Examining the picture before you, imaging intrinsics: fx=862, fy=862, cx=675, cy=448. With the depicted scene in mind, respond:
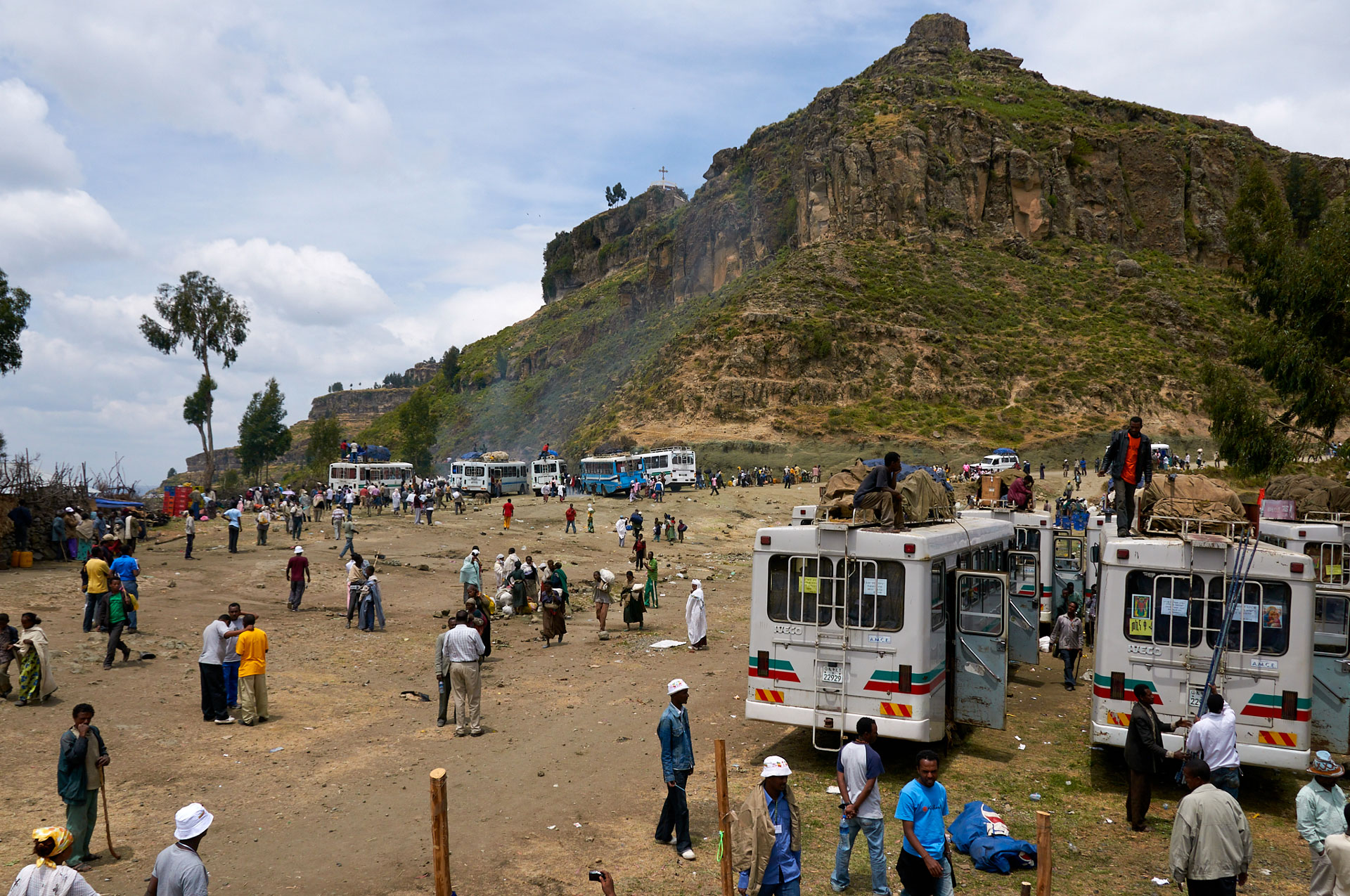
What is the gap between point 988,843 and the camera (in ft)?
24.7

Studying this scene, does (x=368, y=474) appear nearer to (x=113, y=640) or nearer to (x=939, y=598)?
(x=113, y=640)

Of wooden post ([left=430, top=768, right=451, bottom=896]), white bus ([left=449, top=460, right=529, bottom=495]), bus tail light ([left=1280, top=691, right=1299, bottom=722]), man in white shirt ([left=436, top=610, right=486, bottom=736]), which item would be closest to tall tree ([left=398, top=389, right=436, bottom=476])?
white bus ([left=449, top=460, right=529, bottom=495])

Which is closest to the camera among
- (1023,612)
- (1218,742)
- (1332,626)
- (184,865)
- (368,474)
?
(184,865)

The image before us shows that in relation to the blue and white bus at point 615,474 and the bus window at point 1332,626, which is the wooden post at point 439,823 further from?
the blue and white bus at point 615,474

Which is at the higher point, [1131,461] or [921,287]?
[921,287]

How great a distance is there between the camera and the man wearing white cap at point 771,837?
215 inches

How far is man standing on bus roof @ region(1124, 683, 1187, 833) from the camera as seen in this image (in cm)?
810

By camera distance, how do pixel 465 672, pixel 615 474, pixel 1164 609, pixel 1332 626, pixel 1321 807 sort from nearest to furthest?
pixel 1321 807 < pixel 1164 609 < pixel 1332 626 < pixel 465 672 < pixel 615 474

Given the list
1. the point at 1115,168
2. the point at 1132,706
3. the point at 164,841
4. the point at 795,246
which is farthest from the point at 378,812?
the point at 1115,168

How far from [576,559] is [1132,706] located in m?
22.0

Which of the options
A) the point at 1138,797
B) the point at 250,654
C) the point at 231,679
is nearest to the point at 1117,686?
the point at 1138,797

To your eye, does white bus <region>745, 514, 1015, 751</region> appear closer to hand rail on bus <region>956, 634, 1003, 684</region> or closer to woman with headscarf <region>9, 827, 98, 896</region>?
hand rail on bus <region>956, 634, 1003, 684</region>

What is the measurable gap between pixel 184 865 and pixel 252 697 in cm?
740

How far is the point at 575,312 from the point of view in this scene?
449 ft
